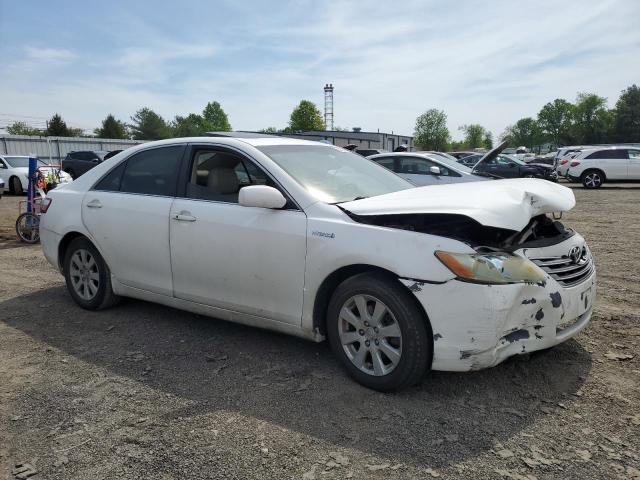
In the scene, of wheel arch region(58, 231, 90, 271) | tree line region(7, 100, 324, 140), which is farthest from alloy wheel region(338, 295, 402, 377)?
tree line region(7, 100, 324, 140)

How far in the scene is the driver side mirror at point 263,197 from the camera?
3.52m

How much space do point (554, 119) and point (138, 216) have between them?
432 feet

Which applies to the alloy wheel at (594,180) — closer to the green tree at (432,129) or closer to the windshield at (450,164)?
the windshield at (450,164)

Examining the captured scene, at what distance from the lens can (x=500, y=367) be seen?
3.54 m

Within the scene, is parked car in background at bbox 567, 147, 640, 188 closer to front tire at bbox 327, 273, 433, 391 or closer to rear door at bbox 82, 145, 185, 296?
rear door at bbox 82, 145, 185, 296

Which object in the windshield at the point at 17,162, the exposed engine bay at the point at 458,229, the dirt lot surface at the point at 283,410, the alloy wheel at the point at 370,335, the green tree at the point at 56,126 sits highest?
the green tree at the point at 56,126

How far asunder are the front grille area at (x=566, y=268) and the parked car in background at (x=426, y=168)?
8397 millimetres

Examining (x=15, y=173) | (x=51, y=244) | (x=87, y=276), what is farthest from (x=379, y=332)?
(x=15, y=173)

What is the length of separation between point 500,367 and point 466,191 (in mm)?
1231

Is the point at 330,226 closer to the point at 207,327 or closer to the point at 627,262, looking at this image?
the point at 207,327

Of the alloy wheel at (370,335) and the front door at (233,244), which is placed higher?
the front door at (233,244)

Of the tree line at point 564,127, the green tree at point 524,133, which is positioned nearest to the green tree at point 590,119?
the tree line at point 564,127

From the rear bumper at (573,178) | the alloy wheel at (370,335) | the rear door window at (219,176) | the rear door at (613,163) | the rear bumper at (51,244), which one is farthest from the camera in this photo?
→ the rear bumper at (573,178)

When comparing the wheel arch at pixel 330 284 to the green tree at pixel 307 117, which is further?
the green tree at pixel 307 117
